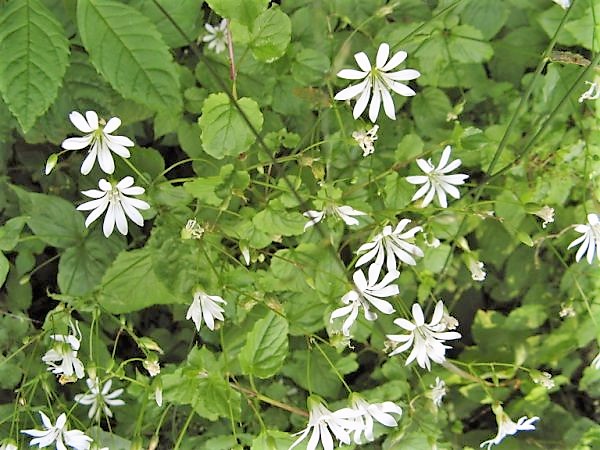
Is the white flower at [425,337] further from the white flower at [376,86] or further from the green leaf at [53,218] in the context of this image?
the green leaf at [53,218]

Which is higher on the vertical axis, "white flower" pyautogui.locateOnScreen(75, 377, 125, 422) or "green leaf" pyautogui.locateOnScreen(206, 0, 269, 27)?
"green leaf" pyautogui.locateOnScreen(206, 0, 269, 27)

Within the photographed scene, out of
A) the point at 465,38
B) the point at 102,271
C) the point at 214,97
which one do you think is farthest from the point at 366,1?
the point at 102,271

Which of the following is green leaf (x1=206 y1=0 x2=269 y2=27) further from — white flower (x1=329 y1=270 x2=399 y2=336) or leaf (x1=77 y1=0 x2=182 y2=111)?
white flower (x1=329 y1=270 x2=399 y2=336)

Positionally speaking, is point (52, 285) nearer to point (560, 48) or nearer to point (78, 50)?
point (78, 50)

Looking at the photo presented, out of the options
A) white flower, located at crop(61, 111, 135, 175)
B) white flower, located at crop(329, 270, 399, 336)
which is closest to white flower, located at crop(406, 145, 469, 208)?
white flower, located at crop(329, 270, 399, 336)

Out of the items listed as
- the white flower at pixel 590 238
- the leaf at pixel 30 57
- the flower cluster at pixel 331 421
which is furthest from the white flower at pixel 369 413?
the leaf at pixel 30 57

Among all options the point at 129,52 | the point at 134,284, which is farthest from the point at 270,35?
the point at 134,284
